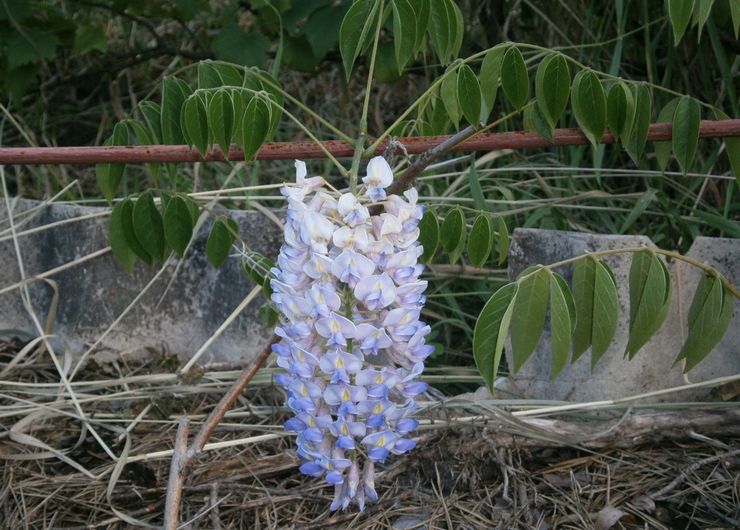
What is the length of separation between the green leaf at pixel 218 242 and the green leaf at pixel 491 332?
813 millimetres

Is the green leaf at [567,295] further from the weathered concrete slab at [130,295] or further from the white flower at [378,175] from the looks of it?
the weathered concrete slab at [130,295]

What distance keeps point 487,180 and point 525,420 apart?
1.12m

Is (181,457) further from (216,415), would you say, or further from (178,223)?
(178,223)

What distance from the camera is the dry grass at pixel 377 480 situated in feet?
5.94

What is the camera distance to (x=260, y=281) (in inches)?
74.7

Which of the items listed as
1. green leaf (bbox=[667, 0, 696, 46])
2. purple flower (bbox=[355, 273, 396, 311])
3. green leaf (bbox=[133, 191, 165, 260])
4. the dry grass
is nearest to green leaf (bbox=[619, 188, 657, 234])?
the dry grass

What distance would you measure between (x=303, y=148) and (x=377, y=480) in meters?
0.69

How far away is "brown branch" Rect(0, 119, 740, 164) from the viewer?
1.74 meters

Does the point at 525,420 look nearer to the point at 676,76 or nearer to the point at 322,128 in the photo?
the point at 676,76

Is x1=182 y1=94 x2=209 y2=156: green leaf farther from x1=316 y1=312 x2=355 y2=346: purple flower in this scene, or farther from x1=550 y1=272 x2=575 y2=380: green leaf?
→ x1=550 y1=272 x2=575 y2=380: green leaf

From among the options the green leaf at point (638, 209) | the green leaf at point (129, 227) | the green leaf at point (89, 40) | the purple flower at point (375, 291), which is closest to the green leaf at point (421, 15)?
the purple flower at point (375, 291)

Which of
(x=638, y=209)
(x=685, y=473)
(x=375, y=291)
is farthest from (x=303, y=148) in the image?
(x=638, y=209)

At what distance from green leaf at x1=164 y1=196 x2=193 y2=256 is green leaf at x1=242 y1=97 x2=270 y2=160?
1.33 ft

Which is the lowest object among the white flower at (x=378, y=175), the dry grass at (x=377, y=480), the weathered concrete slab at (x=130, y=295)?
the dry grass at (x=377, y=480)
